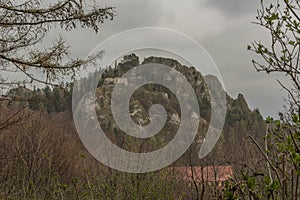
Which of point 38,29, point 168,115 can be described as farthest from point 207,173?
point 168,115

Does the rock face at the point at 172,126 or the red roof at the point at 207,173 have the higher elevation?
the rock face at the point at 172,126

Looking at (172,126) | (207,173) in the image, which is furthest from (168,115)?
(207,173)

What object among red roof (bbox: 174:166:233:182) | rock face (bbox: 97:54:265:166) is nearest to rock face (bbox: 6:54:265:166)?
rock face (bbox: 97:54:265:166)

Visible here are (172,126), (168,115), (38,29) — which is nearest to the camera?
(38,29)

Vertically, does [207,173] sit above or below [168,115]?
below

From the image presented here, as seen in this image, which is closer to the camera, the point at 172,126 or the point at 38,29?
the point at 38,29

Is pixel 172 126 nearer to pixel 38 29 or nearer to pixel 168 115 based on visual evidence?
pixel 168 115

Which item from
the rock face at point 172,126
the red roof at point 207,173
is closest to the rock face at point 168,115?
the rock face at point 172,126

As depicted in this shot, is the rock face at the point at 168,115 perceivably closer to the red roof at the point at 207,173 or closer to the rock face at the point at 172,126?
the rock face at the point at 172,126

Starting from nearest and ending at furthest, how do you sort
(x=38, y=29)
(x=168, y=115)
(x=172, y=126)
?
1. (x=38, y=29)
2. (x=168, y=115)
3. (x=172, y=126)

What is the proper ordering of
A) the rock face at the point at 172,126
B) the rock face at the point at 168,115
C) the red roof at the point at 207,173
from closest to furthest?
the red roof at the point at 207,173 → the rock face at the point at 168,115 → the rock face at the point at 172,126

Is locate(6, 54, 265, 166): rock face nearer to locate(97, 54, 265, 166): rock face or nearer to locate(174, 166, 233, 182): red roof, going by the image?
locate(97, 54, 265, 166): rock face

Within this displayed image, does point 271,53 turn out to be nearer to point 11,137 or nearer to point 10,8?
point 10,8

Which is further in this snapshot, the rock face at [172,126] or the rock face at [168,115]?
the rock face at [172,126]
